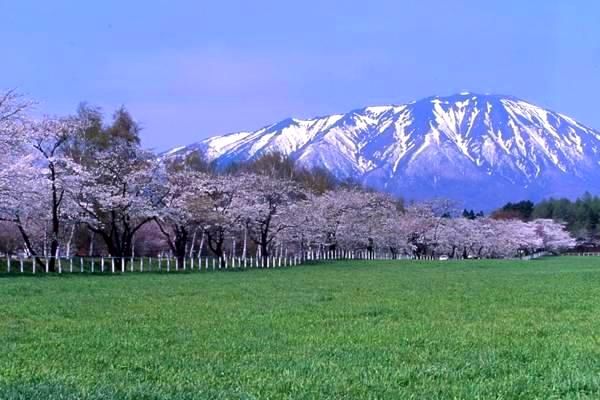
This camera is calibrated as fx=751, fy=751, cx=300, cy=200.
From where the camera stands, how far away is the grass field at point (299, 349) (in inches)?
275

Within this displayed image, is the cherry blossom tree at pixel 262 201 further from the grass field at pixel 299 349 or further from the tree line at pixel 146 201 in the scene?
the grass field at pixel 299 349

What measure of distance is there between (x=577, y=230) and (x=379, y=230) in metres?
66.6

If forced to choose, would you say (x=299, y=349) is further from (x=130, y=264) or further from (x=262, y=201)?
(x=262, y=201)

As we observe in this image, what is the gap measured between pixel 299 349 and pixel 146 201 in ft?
135

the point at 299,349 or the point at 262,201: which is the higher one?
the point at 262,201

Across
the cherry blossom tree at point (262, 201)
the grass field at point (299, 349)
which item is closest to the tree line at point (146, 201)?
the cherry blossom tree at point (262, 201)

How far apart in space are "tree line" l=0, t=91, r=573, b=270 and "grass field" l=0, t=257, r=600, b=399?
82.2 ft

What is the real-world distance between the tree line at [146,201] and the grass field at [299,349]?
82.2 feet

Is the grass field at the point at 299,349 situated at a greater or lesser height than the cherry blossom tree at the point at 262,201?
lesser

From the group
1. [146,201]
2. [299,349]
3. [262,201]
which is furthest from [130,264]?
[299,349]

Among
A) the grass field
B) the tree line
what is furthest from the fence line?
the grass field

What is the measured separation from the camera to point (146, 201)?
49.8 meters

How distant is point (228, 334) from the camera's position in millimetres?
11781

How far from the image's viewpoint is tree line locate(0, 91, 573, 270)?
4253 centimetres
